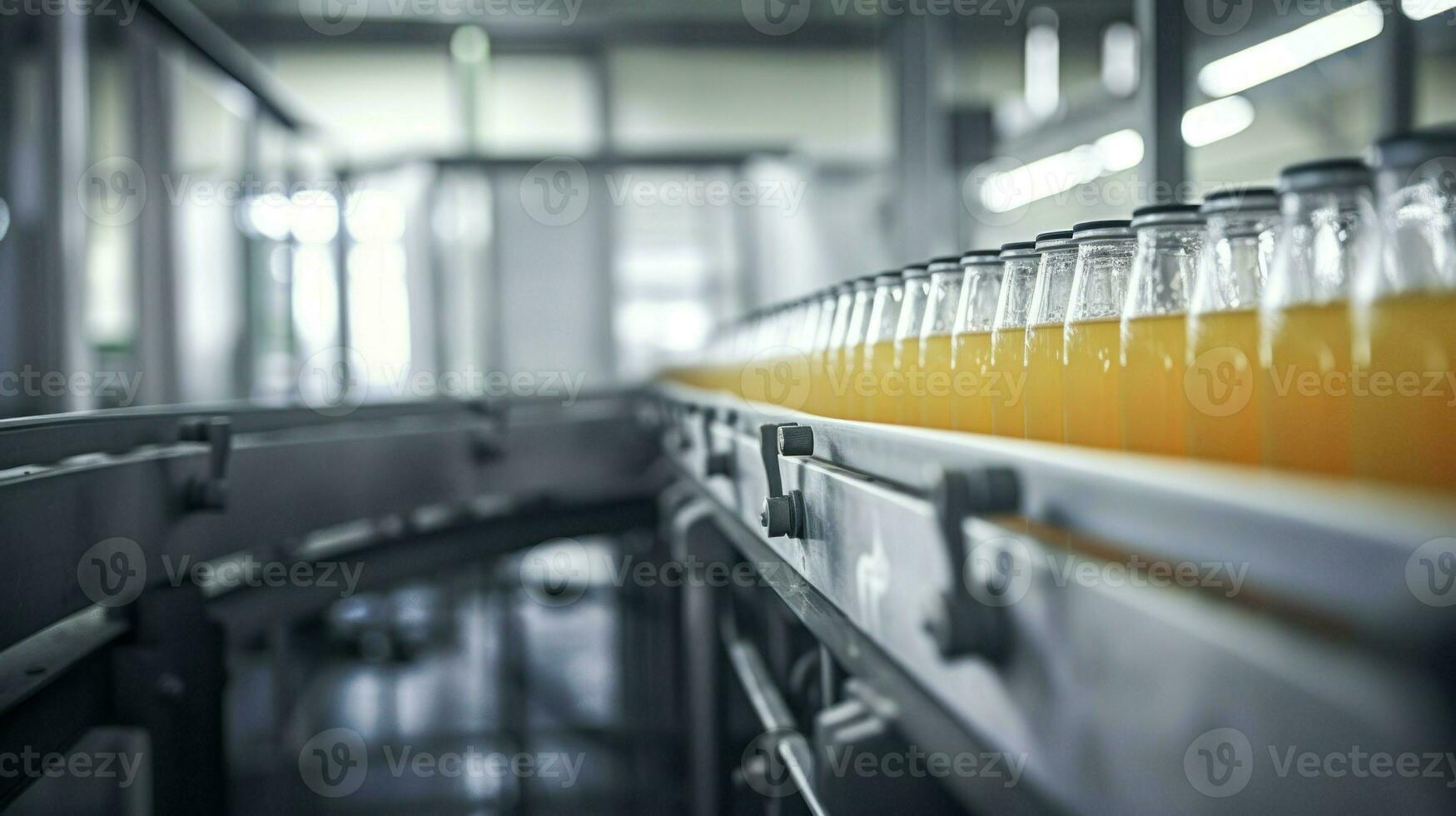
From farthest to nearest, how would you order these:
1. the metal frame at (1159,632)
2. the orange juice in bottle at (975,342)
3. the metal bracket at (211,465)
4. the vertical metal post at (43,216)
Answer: the vertical metal post at (43,216) → the metal bracket at (211,465) → the orange juice in bottle at (975,342) → the metal frame at (1159,632)

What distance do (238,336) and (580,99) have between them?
124 inches

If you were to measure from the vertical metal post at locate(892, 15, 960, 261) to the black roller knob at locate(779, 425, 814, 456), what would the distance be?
7.91 feet

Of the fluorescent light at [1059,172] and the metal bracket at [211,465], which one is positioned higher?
the fluorescent light at [1059,172]

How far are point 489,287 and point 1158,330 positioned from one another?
4.97 metres

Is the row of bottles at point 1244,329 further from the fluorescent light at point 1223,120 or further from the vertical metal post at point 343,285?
the fluorescent light at point 1223,120

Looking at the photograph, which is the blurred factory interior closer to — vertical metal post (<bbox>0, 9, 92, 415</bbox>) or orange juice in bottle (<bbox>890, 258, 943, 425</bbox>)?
vertical metal post (<bbox>0, 9, 92, 415</bbox>)

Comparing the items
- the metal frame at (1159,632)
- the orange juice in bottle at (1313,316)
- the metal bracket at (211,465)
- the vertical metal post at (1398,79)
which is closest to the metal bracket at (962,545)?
the metal frame at (1159,632)

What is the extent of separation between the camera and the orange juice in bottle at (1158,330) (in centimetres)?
52

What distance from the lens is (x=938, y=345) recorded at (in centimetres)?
86

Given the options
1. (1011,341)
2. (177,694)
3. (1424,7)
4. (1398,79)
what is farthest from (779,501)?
(1424,7)

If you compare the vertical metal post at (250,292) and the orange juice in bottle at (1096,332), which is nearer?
the orange juice in bottle at (1096,332)

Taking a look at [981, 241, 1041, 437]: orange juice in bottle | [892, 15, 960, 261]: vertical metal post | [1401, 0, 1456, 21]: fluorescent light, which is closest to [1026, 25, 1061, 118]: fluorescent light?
[892, 15, 960, 261]: vertical metal post

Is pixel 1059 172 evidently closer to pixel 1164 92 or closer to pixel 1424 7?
pixel 1424 7

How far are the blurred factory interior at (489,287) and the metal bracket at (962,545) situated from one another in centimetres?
4
